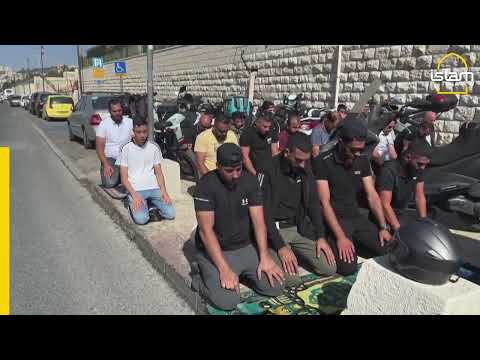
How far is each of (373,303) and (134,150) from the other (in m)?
3.91

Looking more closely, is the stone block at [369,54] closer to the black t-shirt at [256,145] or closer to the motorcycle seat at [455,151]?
the black t-shirt at [256,145]

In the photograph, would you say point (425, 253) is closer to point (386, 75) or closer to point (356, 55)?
point (386, 75)

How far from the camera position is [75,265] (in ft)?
14.7

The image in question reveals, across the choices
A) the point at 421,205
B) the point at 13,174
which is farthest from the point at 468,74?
the point at 13,174

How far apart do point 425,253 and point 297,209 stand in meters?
1.91

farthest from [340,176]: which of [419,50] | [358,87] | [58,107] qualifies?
[58,107]

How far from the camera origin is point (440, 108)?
21.1ft

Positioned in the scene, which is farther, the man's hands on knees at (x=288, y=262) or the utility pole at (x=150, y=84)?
the utility pole at (x=150, y=84)

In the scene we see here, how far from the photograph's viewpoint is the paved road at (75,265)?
3637mm

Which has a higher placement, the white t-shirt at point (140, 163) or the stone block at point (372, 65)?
the stone block at point (372, 65)

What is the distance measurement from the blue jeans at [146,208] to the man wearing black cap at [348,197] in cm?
230

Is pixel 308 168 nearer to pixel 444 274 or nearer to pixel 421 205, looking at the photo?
pixel 421 205

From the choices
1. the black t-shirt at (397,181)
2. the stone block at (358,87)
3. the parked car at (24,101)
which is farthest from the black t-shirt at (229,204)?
the parked car at (24,101)

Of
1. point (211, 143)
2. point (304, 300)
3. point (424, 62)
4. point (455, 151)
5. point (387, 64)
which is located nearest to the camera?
point (304, 300)
